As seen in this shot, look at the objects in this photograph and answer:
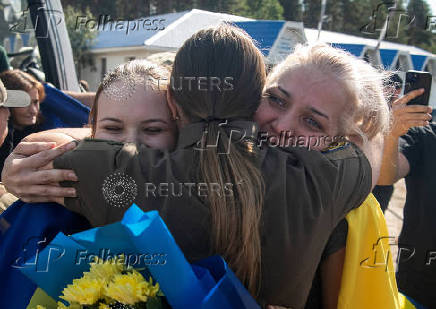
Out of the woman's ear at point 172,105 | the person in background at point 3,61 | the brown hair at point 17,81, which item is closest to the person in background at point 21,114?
the brown hair at point 17,81

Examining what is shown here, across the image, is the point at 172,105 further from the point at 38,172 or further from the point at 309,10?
the point at 309,10

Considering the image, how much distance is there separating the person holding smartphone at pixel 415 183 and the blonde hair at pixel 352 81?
30.4 inches

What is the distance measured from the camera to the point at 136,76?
1450 millimetres

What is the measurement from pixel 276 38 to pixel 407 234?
1.93m

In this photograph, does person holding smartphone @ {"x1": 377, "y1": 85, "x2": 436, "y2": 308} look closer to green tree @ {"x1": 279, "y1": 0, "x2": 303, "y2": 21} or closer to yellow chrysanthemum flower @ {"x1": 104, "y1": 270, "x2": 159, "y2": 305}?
yellow chrysanthemum flower @ {"x1": 104, "y1": 270, "x2": 159, "y2": 305}

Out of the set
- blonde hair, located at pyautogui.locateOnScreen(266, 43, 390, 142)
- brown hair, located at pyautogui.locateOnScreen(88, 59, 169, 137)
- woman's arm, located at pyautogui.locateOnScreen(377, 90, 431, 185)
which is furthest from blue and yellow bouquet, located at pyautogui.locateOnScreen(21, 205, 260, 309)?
woman's arm, located at pyautogui.locateOnScreen(377, 90, 431, 185)

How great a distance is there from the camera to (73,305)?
940mm

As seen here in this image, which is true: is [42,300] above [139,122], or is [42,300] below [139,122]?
below

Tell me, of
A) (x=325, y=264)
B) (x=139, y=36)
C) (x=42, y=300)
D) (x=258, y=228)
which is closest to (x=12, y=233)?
(x=42, y=300)

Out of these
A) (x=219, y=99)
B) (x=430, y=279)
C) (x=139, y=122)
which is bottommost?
(x=430, y=279)

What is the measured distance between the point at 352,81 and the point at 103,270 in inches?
40.8

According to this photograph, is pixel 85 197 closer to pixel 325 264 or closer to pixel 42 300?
pixel 42 300

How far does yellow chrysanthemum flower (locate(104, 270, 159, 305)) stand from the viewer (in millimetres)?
895

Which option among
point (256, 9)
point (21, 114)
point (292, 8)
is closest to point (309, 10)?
point (292, 8)
